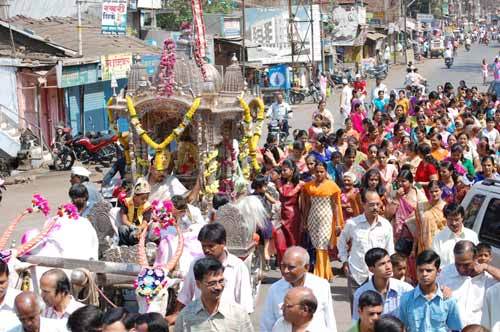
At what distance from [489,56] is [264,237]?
61617 mm

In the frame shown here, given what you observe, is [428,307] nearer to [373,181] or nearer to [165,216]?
[165,216]

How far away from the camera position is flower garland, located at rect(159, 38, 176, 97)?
12.6 meters

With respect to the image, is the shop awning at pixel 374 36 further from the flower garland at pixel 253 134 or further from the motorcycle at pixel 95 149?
the flower garland at pixel 253 134

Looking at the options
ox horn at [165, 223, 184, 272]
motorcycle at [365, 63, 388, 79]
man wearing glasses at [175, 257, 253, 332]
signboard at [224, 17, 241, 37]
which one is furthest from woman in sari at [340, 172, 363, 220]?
motorcycle at [365, 63, 388, 79]

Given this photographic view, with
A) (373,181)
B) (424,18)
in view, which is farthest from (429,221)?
(424,18)

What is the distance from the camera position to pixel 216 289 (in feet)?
19.1

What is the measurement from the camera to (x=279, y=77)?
122ft

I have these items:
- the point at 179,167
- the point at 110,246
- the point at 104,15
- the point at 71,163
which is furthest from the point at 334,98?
the point at 110,246

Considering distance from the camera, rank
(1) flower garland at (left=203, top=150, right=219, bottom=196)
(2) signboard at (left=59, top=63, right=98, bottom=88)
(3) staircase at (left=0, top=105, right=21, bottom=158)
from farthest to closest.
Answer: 1. (2) signboard at (left=59, top=63, right=98, bottom=88)
2. (3) staircase at (left=0, top=105, right=21, bottom=158)
3. (1) flower garland at (left=203, top=150, right=219, bottom=196)

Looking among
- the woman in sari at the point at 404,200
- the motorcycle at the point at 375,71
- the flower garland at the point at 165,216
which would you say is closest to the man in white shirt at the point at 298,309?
the flower garland at the point at 165,216

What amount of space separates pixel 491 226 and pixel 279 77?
28812 mm

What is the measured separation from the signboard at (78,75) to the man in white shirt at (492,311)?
19.5 metres

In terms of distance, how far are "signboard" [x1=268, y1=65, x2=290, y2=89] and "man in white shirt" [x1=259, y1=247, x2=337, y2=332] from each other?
3078cm

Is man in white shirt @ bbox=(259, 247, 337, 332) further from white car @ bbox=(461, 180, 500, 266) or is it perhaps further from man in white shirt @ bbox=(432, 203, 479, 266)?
white car @ bbox=(461, 180, 500, 266)
